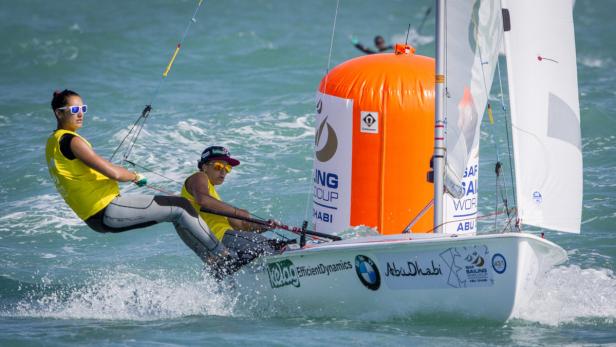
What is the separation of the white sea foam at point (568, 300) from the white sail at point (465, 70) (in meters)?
0.89

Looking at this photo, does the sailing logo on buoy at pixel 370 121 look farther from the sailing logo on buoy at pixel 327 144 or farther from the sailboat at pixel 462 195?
the sailing logo on buoy at pixel 327 144

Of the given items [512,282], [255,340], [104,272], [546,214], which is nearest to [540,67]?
[546,214]

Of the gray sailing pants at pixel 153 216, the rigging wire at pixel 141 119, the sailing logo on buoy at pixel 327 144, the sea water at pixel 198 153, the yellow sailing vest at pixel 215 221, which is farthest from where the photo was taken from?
the rigging wire at pixel 141 119

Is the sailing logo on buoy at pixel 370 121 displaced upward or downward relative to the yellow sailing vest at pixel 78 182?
upward

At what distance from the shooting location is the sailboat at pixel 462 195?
5961mm

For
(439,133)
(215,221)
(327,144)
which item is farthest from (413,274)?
(215,221)

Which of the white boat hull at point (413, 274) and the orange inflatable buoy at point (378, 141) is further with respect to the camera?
the orange inflatable buoy at point (378, 141)

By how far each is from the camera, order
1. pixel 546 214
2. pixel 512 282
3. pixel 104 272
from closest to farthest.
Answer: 1. pixel 512 282
2. pixel 546 214
3. pixel 104 272

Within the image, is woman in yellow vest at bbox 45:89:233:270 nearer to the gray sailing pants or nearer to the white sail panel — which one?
the gray sailing pants

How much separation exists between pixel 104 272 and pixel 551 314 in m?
3.82

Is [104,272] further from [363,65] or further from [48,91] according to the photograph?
[48,91]

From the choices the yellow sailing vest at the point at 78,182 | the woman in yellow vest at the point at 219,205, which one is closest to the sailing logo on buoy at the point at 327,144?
the woman in yellow vest at the point at 219,205

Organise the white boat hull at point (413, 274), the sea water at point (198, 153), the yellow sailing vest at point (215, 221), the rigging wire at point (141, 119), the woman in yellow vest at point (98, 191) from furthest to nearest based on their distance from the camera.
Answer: the rigging wire at point (141, 119) → the yellow sailing vest at point (215, 221) → the woman in yellow vest at point (98, 191) → the sea water at point (198, 153) → the white boat hull at point (413, 274)

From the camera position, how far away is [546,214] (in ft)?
20.6
